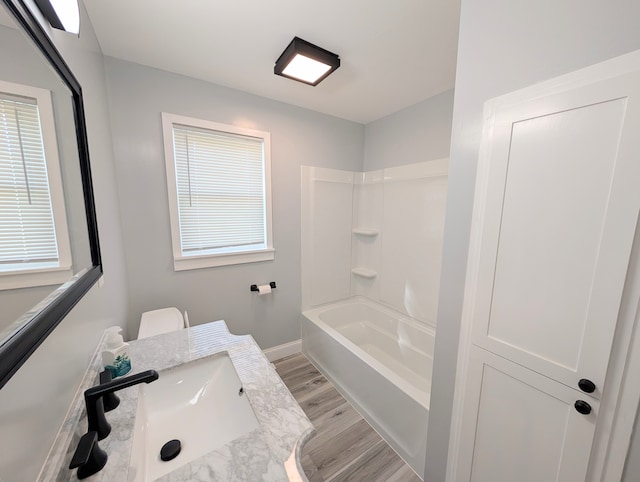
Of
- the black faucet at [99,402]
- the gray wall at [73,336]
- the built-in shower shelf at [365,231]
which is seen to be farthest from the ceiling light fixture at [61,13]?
the built-in shower shelf at [365,231]

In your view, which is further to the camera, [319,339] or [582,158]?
[319,339]

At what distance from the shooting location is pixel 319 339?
7.59 feet

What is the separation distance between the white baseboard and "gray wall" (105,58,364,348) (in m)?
0.07

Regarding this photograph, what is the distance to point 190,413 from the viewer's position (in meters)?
1.03

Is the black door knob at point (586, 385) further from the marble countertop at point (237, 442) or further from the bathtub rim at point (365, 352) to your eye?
the marble countertop at point (237, 442)

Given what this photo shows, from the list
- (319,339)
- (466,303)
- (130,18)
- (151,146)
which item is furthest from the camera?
(319,339)

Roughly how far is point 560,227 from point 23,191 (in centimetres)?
152

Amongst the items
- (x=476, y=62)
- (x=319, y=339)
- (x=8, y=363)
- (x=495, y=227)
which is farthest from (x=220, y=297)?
(x=476, y=62)

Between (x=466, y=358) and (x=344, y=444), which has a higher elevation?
(x=466, y=358)

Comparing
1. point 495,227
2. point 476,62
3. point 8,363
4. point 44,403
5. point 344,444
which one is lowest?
point 344,444

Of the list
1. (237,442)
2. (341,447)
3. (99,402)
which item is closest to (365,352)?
(341,447)

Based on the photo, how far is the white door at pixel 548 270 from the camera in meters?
0.73

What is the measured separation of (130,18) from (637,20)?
2077 millimetres

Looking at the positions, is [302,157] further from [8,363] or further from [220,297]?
[8,363]
